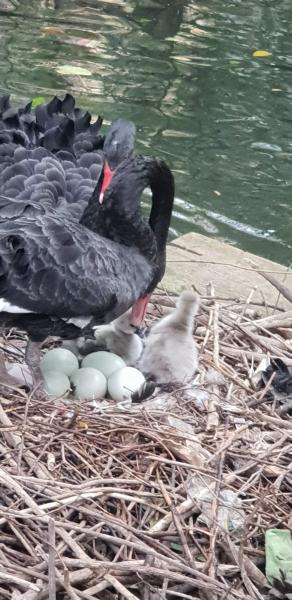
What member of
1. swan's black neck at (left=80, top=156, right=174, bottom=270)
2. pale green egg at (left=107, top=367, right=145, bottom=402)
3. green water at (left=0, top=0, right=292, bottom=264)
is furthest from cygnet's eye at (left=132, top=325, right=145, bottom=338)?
green water at (left=0, top=0, right=292, bottom=264)

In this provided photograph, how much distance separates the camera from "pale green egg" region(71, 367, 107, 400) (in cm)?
294

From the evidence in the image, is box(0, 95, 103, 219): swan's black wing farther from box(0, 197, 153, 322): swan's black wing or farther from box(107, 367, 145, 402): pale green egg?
box(107, 367, 145, 402): pale green egg

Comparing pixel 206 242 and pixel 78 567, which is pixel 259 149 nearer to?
pixel 206 242

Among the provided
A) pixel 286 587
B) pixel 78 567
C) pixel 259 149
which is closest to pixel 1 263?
pixel 78 567

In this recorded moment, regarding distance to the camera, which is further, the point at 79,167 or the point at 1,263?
the point at 79,167

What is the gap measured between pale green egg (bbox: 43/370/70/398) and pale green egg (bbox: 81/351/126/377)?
11cm

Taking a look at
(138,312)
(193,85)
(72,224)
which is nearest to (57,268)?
(72,224)

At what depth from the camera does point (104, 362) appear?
3.08 meters

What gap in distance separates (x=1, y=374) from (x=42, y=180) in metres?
0.68

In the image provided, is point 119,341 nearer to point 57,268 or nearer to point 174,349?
point 174,349

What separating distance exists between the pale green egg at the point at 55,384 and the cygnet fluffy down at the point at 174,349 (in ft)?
0.98

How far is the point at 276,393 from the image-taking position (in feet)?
10.4

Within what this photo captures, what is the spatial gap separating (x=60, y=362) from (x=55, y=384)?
109 mm

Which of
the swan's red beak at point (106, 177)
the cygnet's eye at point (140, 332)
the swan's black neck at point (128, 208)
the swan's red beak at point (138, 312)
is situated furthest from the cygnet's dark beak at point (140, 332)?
the swan's red beak at point (106, 177)
